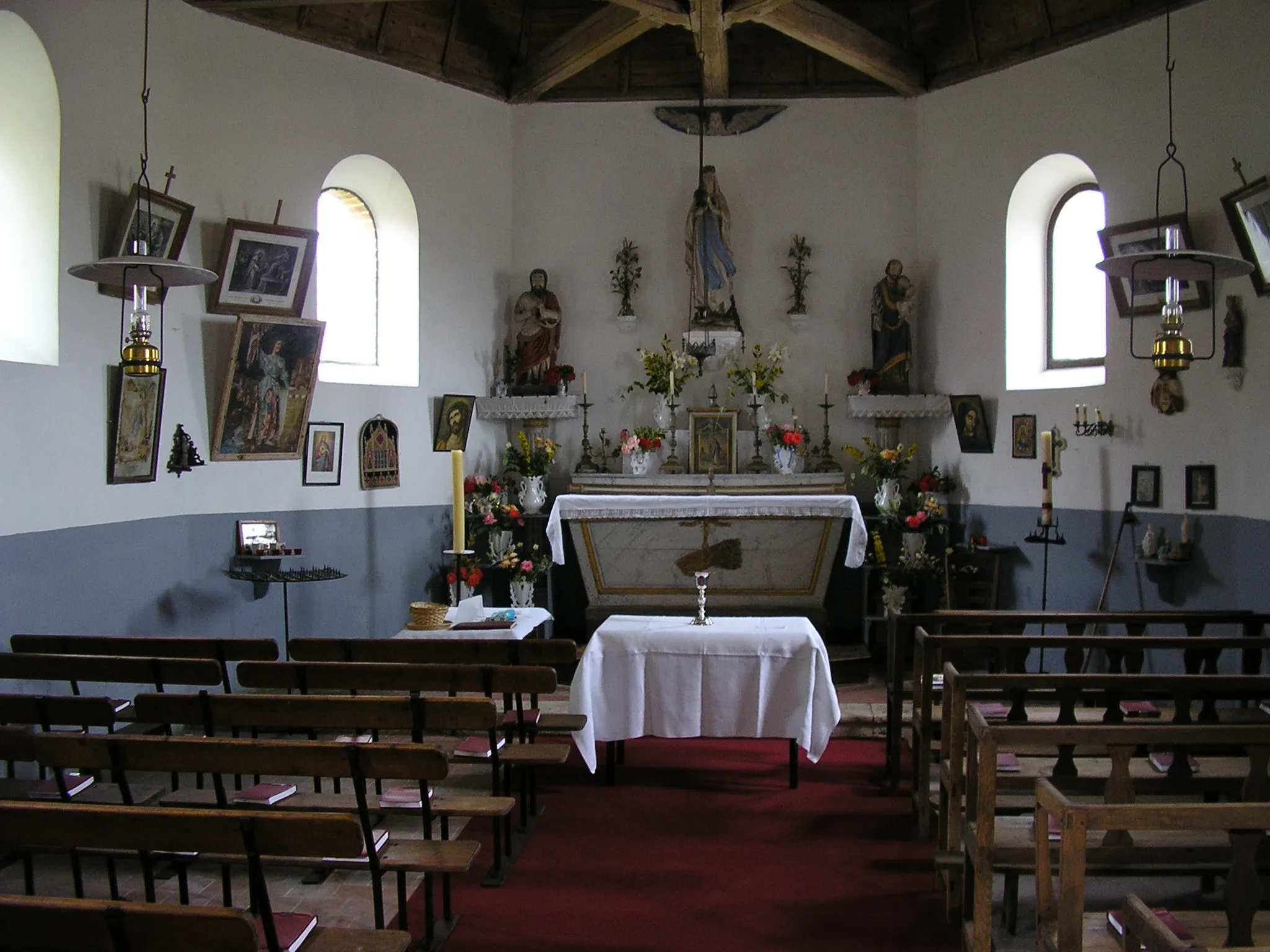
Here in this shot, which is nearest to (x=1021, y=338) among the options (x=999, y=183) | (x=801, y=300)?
(x=999, y=183)

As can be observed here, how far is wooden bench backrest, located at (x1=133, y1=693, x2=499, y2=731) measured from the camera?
161 inches

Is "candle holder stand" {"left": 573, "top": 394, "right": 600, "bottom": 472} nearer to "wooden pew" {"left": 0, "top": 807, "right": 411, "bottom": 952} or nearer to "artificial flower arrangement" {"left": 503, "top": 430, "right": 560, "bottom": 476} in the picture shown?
"artificial flower arrangement" {"left": 503, "top": 430, "right": 560, "bottom": 476}

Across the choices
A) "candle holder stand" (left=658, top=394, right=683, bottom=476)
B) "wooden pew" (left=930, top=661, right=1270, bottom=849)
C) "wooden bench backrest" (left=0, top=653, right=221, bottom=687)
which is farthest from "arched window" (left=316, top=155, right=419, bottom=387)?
"wooden pew" (left=930, top=661, right=1270, bottom=849)

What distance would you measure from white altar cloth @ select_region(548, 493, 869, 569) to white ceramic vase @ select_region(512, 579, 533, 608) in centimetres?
52

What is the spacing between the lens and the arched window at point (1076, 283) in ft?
30.8

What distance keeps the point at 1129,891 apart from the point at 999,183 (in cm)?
724

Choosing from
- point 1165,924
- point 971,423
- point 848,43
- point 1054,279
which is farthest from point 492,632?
point 848,43

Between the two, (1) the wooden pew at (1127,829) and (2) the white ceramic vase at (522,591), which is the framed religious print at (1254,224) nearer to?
(1) the wooden pew at (1127,829)

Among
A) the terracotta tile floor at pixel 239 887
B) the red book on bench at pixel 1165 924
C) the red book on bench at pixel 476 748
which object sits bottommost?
the terracotta tile floor at pixel 239 887

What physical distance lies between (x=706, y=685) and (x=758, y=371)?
516cm

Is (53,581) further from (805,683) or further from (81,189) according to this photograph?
(805,683)

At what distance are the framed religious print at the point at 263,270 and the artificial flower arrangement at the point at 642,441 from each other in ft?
10.9

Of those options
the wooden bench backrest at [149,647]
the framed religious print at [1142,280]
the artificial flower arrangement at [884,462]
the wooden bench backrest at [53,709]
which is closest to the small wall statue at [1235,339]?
the framed religious print at [1142,280]

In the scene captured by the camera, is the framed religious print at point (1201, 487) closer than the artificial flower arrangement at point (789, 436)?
Yes
